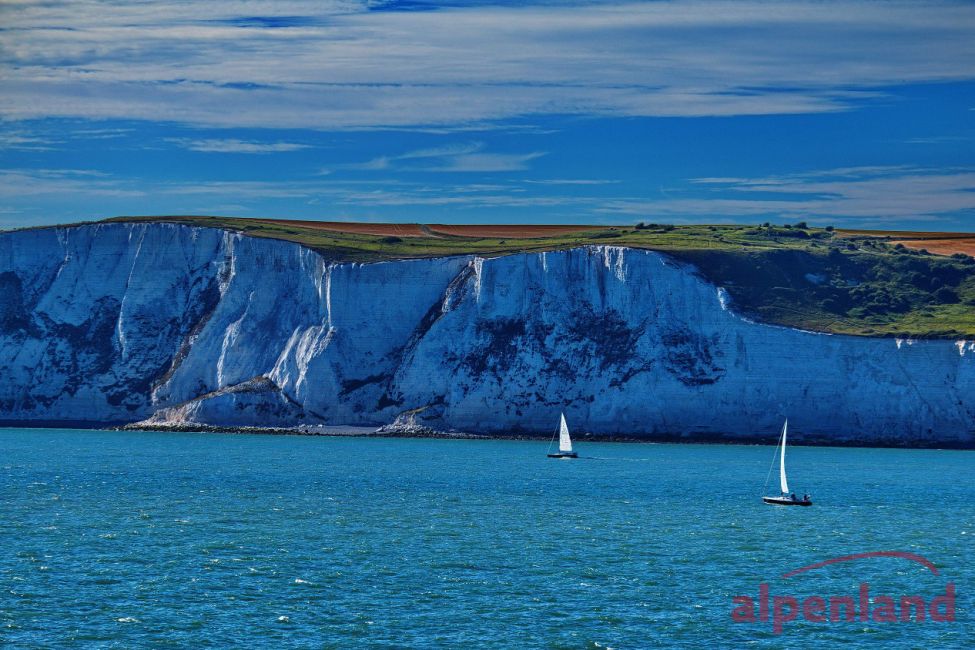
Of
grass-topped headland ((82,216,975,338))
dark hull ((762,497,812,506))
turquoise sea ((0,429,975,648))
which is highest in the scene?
grass-topped headland ((82,216,975,338))

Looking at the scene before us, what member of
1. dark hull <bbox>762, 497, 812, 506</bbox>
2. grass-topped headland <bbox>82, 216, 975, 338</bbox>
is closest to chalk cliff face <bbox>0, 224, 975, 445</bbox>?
grass-topped headland <bbox>82, 216, 975, 338</bbox>

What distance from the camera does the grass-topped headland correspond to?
100312 mm

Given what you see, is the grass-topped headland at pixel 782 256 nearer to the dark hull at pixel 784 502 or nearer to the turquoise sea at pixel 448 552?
the turquoise sea at pixel 448 552

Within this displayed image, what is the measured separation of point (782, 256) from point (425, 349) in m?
29.7

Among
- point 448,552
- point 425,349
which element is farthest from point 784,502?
point 425,349

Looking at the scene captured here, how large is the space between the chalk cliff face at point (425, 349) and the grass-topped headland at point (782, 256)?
108 inches

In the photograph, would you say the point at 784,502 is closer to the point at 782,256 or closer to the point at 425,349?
the point at 425,349

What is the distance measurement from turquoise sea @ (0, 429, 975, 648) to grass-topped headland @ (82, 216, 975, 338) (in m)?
26.7

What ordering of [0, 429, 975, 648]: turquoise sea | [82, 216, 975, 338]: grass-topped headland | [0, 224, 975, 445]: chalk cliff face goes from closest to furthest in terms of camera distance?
[0, 429, 975, 648]: turquoise sea < [0, 224, 975, 445]: chalk cliff face < [82, 216, 975, 338]: grass-topped headland

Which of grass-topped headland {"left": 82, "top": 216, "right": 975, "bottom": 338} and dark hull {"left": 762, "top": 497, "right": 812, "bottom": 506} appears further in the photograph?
grass-topped headland {"left": 82, "top": 216, "right": 975, "bottom": 338}

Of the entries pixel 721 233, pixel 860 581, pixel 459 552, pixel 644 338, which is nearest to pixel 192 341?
pixel 644 338

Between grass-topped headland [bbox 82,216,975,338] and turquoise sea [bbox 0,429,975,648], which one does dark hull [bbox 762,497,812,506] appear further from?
grass-topped headland [bbox 82,216,975,338]

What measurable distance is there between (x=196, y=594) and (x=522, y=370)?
65.4 m

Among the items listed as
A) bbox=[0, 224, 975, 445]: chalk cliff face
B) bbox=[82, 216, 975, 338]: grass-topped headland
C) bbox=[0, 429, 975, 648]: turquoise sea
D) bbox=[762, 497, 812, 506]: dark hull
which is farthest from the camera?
bbox=[82, 216, 975, 338]: grass-topped headland
